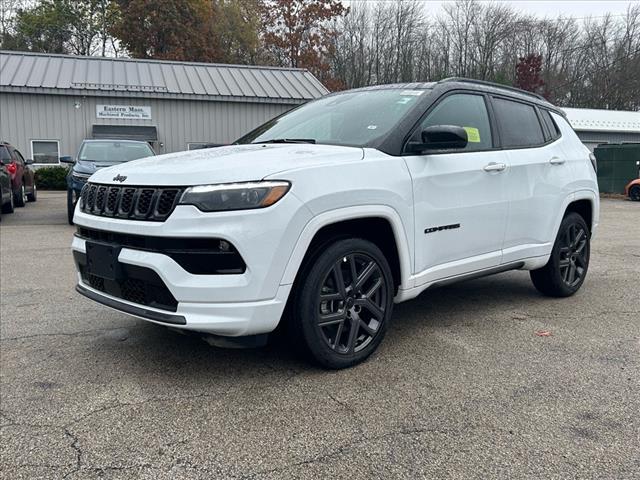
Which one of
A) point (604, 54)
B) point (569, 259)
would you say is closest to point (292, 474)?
point (569, 259)

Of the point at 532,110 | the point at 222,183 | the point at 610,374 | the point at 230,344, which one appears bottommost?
the point at 610,374

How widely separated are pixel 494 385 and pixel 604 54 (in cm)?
4630

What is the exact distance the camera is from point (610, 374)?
11.0 ft

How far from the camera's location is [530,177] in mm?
4500

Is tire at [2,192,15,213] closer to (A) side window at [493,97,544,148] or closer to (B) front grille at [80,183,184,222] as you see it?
(B) front grille at [80,183,184,222]

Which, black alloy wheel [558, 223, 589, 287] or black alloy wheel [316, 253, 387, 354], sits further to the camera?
black alloy wheel [558, 223, 589, 287]

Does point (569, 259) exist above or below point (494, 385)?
above

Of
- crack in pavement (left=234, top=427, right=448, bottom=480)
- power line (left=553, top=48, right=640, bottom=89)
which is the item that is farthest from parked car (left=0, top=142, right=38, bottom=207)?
power line (left=553, top=48, right=640, bottom=89)

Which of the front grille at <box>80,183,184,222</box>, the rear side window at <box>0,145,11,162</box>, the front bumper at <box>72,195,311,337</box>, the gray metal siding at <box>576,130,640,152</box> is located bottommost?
the front bumper at <box>72,195,311,337</box>

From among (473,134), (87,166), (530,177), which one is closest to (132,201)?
(473,134)

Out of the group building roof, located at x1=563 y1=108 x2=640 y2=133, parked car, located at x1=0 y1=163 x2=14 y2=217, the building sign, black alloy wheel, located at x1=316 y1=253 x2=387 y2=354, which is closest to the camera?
black alloy wheel, located at x1=316 y1=253 x2=387 y2=354

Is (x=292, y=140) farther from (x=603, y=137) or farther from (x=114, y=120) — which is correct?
(x=603, y=137)

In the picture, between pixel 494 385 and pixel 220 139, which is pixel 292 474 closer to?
pixel 494 385

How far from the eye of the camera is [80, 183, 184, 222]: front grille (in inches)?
113
